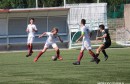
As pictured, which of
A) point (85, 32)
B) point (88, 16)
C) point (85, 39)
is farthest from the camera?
point (88, 16)

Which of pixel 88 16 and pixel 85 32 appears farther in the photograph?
pixel 88 16

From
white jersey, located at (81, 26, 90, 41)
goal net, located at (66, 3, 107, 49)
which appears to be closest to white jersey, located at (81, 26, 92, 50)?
white jersey, located at (81, 26, 90, 41)

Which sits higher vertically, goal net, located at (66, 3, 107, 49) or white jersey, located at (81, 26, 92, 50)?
white jersey, located at (81, 26, 92, 50)

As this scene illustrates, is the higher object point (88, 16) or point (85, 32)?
point (85, 32)

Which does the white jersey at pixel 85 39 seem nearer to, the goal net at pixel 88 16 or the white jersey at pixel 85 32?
the white jersey at pixel 85 32

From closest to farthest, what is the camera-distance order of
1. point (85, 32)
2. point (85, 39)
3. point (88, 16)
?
point (85, 32) → point (85, 39) → point (88, 16)

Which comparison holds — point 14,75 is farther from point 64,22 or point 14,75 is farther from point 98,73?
point 64,22

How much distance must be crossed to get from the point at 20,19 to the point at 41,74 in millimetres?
26801

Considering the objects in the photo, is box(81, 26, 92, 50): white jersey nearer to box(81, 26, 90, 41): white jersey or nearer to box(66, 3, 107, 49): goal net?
box(81, 26, 90, 41): white jersey

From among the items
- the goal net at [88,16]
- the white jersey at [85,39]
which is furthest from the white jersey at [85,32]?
the goal net at [88,16]

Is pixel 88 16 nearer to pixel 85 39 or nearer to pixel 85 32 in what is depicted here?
pixel 85 39

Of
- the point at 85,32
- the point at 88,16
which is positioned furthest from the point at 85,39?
the point at 88,16

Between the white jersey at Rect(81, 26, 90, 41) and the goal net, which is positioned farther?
the goal net

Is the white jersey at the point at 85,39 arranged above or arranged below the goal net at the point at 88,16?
above
